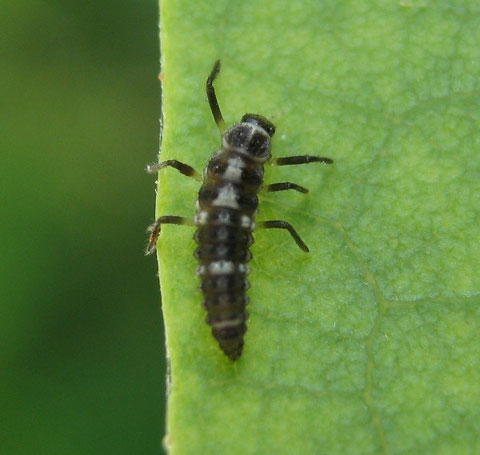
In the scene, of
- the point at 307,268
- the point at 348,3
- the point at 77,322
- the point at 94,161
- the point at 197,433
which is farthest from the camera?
the point at 94,161

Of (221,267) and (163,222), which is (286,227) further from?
(163,222)

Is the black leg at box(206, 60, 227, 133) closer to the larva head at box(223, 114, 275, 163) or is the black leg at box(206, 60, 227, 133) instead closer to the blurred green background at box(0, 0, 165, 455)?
the larva head at box(223, 114, 275, 163)

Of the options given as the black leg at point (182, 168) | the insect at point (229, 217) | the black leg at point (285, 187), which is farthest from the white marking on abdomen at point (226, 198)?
the black leg at point (285, 187)

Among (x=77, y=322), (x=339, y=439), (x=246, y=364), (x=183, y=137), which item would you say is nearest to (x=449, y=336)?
(x=339, y=439)

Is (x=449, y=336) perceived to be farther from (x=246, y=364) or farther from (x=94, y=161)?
(x=94, y=161)

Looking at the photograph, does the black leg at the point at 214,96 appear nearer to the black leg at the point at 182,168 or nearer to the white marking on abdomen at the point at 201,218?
the black leg at the point at 182,168

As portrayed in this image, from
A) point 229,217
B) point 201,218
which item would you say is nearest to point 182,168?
point 201,218

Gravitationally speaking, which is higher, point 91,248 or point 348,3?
point 348,3
